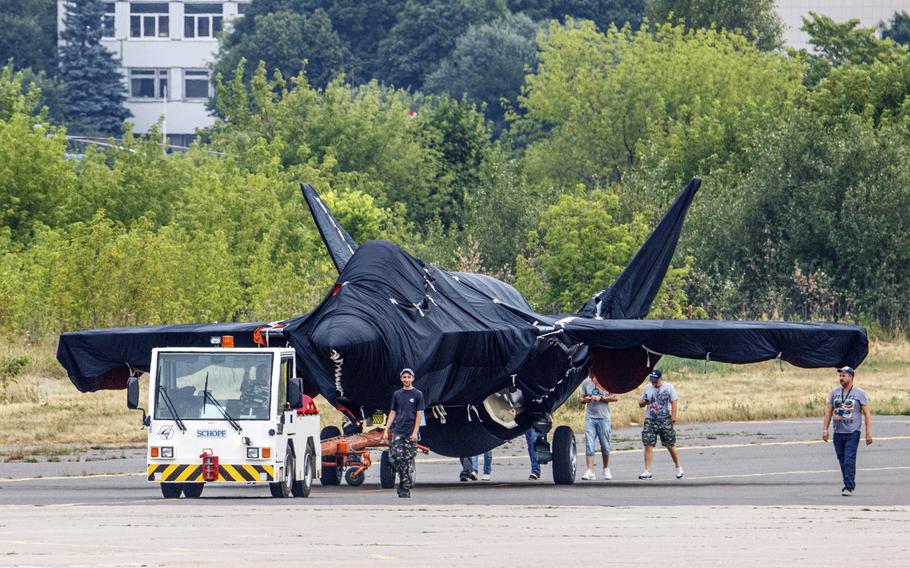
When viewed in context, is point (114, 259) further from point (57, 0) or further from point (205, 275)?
point (57, 0)

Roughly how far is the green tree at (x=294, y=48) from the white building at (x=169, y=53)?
16493 millimetres

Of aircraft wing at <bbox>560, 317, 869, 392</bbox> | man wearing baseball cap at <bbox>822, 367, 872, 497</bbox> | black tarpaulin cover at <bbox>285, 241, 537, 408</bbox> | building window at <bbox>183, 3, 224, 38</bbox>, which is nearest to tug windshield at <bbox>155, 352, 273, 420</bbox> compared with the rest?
black tarpaulin cover at <bbox>285, 241, 537, 408</bbox>

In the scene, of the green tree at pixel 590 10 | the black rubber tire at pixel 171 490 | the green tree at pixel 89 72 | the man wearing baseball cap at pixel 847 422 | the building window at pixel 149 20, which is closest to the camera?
the black rubber tire at pixel 171 490

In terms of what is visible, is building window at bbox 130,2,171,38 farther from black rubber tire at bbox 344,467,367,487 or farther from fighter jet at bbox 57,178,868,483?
black rubber tire at bbox 344,467,367,487

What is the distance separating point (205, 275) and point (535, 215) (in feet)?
48.0

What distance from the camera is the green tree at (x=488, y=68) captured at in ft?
436

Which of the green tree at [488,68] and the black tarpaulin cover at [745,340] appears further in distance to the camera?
the green tree at [488,68]

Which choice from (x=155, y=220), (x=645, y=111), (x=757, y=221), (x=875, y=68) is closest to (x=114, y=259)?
(x=155, y=220)

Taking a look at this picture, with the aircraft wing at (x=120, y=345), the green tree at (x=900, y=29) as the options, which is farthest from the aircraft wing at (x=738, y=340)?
the green tree at (x=900, y=29)

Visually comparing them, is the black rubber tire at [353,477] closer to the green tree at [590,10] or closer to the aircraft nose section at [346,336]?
the aircraft nose section at [346,336]

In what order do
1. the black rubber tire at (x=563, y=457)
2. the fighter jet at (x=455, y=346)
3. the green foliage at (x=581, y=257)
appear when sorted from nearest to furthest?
the fighter jet at (x=455, y=346) < the black rubber tire at (x=563, y=457) < the green foliage at (x=581, y=257)

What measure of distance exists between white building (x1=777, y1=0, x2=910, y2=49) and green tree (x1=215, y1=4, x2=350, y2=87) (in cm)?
3756
